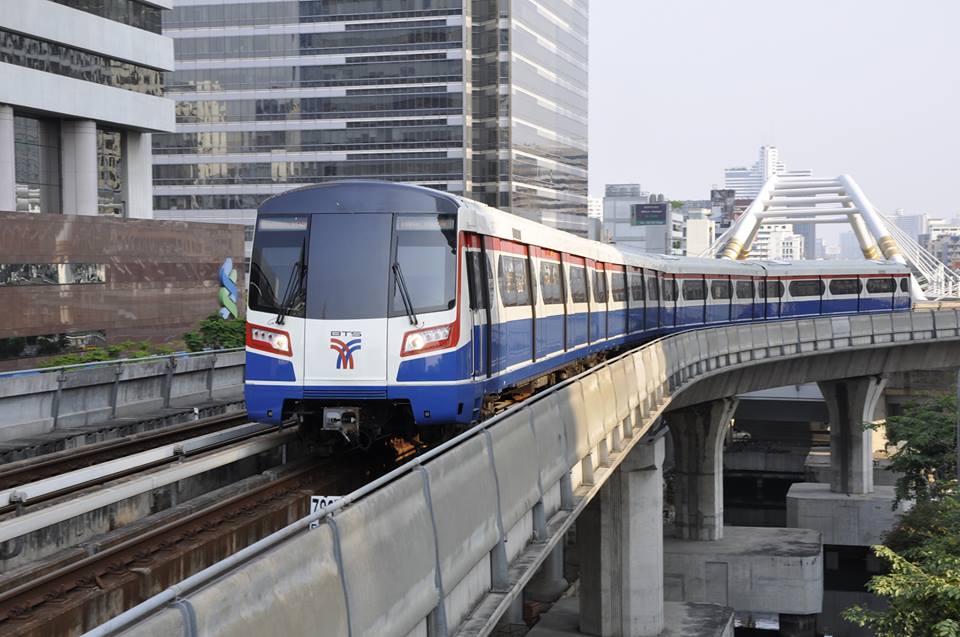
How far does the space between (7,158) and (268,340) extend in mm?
26906

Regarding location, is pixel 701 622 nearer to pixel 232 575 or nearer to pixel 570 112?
pixel 232 575

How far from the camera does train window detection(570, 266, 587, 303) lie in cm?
2159

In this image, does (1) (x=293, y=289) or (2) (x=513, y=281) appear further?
(2) (x=513, y=281)

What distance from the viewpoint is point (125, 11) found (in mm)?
43031

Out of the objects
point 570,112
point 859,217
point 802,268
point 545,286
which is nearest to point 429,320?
point 545,286

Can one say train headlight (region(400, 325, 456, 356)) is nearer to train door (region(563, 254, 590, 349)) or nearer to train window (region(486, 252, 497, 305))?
train window (region(486, 252, 497, 305))

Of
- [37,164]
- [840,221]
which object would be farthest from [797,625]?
[840,221]

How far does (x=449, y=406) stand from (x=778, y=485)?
220ft

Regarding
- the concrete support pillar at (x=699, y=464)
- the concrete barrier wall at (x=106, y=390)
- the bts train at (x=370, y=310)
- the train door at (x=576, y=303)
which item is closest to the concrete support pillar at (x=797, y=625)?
the concrete support pillar at (x=699, y=464)

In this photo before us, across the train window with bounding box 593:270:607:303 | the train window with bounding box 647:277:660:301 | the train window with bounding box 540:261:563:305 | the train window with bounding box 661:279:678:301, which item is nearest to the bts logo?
the train window with bounding box 540:261:563:305

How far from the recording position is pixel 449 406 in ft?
45.9

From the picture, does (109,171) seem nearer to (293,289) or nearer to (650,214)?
(293,289)

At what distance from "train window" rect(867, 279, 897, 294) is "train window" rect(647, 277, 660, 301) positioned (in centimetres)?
2096

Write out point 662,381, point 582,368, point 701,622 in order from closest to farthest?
1. point 662,381
2. point 582,368
3. point 701,622
